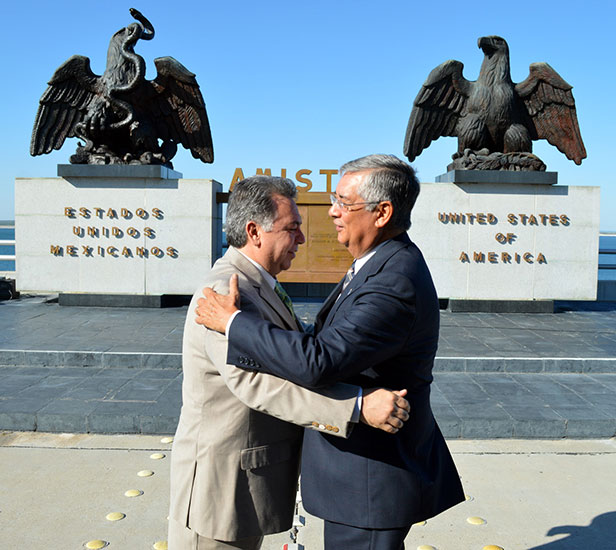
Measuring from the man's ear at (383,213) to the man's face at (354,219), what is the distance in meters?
0.01

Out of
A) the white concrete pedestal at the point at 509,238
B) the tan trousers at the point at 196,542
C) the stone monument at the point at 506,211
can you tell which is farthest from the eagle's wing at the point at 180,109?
the tan trousers at the point at 196,542

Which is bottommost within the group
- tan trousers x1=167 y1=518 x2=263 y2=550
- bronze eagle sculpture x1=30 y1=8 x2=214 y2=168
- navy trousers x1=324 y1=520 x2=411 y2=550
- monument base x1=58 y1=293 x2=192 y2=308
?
monument base x1=58 y1=293 x2=192 y2=308

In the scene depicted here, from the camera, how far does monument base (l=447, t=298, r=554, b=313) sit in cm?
935

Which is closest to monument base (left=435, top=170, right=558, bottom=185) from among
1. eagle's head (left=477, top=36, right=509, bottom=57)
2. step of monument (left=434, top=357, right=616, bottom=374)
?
eagle's head (left=477, top=36, right=509, bottom=57)

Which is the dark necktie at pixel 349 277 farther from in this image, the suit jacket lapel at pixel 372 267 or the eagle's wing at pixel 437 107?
the eagle's wing at pixel 437 107

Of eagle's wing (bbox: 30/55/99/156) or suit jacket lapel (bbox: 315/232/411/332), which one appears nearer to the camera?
suit jacket lapel (bbox: 315/232/411/332)

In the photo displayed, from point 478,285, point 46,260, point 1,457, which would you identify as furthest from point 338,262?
point 1,457

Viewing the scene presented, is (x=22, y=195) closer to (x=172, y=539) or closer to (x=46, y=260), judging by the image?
(x=46, y=260)

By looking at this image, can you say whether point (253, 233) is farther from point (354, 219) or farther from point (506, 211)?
point (506, 211)

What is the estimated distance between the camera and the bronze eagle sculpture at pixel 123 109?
9.12 metres

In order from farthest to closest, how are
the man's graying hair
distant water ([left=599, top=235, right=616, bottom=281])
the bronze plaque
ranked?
distant water ([left=599, top=235, right=616, bottom=281]) < the bronze plaque < the man's graying hair

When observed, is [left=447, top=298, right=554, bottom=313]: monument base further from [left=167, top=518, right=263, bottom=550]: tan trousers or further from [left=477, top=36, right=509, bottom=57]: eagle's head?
[left=167, top=518, right=263, bottom=550]: tan trousers

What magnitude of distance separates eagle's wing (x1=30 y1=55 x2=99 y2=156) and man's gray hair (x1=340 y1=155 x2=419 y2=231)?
28.3ft

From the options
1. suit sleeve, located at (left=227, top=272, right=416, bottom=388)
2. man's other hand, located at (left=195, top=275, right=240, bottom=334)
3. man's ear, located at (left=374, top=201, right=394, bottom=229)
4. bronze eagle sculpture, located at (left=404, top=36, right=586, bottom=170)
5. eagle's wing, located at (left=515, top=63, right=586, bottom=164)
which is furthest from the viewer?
eagle's wing, located at (left=515, top=63, right=586, bottom=164)
